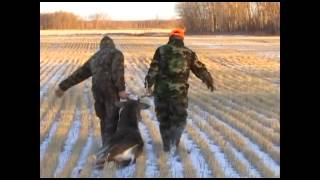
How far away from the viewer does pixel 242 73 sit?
22453 millimetres

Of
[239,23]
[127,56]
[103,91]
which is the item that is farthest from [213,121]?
[239,23]

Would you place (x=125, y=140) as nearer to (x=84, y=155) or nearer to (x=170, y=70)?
(x=84, y=155)

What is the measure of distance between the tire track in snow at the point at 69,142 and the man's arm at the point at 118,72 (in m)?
1.34

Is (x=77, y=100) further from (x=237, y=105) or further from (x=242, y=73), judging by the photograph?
(x=242, y=73)

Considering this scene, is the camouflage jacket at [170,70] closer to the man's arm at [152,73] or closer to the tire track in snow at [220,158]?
the man's arm at [152,73]

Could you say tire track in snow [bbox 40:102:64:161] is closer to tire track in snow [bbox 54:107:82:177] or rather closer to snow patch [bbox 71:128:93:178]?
tire track in snow [bbox 54:107:82:177]

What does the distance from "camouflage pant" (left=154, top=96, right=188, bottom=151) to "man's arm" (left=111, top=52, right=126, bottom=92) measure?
28.2 inches

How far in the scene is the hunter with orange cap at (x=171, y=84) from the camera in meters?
8.73

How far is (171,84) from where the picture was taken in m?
8.71

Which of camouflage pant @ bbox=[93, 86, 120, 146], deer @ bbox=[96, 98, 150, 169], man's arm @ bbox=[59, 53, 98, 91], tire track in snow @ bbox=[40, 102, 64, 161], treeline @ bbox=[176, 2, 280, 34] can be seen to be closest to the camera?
deer @ bbox=[96, 98, 150, 169]

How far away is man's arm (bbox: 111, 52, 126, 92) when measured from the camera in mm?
8398

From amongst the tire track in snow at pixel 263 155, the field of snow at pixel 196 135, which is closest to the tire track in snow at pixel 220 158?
the field of snow at pixel 196 135

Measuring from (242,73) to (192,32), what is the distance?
93.3 feet

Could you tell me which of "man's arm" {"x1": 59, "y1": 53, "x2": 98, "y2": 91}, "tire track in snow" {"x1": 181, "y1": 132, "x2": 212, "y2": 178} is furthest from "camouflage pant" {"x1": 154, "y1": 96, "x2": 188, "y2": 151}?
"man's arm" {"x1": 59, "y1": 53, "x2": 98, "y2": 91}
